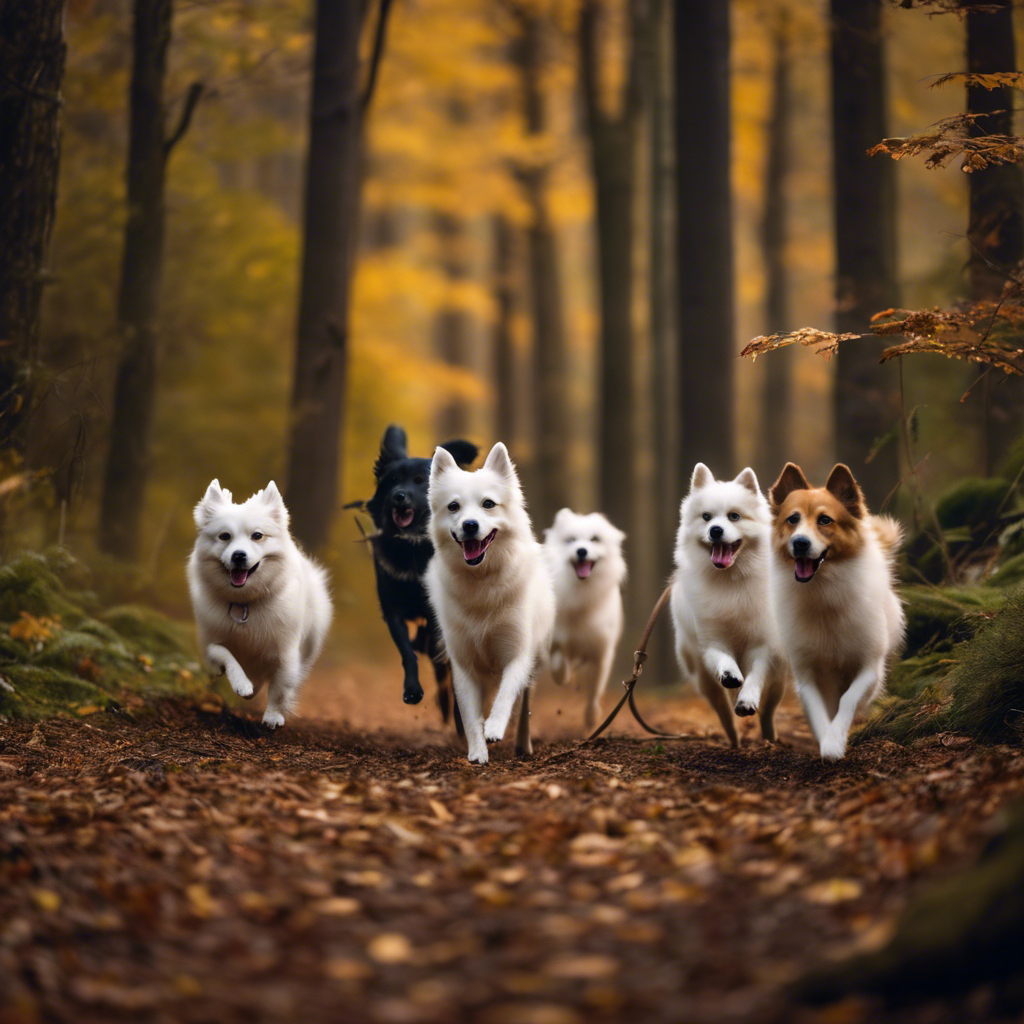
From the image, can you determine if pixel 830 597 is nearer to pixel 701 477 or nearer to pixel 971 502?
pixel 701 477

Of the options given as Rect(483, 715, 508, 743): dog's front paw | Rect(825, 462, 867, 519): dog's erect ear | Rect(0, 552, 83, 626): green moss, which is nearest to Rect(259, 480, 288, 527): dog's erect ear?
Rect(0, 552, 83, 626): green moss

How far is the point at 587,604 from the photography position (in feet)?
27.2

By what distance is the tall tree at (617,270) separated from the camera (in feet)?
47.0

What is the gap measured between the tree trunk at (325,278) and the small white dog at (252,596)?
406cm

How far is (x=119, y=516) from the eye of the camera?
37.3 ft

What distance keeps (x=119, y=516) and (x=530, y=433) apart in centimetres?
1388

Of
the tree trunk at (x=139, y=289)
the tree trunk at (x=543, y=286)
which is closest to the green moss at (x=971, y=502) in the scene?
the tree trunk at (x=139, y=289)

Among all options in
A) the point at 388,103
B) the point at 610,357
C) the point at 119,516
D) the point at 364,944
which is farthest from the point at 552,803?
the point at 388,103

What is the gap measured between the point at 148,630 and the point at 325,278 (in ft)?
14.8

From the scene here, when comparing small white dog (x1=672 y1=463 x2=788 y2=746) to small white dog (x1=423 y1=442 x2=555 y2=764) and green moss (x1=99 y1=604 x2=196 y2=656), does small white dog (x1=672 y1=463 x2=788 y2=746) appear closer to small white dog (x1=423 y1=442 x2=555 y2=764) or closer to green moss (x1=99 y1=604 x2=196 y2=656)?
small white dog (x1=423 y1=442 x2=555 y2=764)

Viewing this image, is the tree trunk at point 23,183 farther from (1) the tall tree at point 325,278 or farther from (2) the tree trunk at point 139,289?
(2) the tree trunk at point 139,289

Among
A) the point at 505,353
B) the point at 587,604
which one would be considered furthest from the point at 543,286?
the point at 587,604

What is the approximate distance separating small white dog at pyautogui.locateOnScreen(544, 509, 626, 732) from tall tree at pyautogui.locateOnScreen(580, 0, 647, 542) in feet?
17.3

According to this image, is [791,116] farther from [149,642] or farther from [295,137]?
[149,642]
